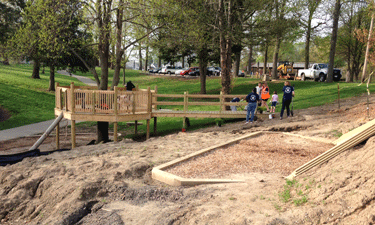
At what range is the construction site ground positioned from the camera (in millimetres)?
5293

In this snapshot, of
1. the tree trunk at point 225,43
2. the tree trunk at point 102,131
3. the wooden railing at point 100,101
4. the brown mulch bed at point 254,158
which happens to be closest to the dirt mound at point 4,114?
the tree trunk at point 102,131

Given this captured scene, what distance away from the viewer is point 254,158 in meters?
8.88

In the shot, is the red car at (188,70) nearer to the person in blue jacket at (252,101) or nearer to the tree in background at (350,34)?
the tree in background at (350,34)

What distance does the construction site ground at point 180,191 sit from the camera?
529 cm

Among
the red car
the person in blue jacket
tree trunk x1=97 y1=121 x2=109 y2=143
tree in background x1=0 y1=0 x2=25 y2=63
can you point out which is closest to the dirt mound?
tree in background x1=0 y1=0 x2=25 y2=63

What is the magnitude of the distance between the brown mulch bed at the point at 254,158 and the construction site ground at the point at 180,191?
0.05 meters

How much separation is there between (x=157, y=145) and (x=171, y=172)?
127 inches

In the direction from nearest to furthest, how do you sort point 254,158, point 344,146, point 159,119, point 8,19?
point 344,146 < point 254,158 < point 159,119 < point 8,19

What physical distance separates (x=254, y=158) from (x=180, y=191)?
2.82 meters

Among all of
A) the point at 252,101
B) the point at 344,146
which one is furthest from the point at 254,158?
the point at 252,101

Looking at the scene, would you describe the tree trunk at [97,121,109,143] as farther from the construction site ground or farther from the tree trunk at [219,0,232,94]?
the tree trunk at [219,0,232,94]

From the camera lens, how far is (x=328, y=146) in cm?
941

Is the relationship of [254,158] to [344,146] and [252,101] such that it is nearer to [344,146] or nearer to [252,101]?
[344,146]

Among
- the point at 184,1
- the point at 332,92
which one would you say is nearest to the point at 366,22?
the point at 332,92
